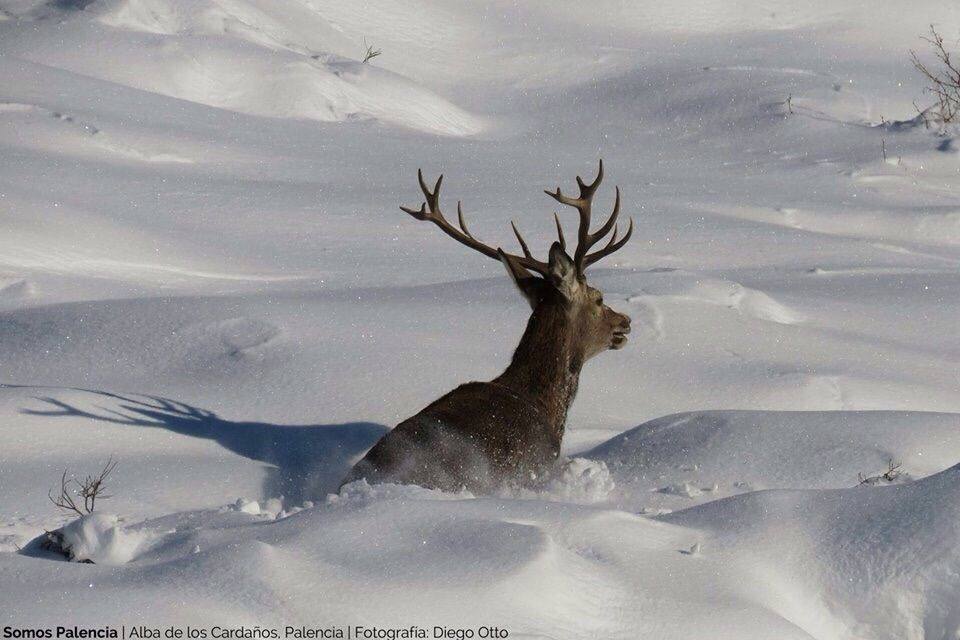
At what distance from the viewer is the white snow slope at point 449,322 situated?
2.84 meters

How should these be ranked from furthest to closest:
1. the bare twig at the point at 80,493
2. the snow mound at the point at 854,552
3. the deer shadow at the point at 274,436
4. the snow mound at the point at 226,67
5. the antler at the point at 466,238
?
the snow mound at the point at 226,67, the antler at the point at 466,238, the deer shadow at the point at 274,436, the bare twig at the point at 80,493, the snow mound at the point at 854,552

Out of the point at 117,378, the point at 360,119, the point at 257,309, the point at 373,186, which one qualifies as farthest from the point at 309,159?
the point at 117,378

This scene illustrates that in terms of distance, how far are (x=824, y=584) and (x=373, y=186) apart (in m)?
7.41

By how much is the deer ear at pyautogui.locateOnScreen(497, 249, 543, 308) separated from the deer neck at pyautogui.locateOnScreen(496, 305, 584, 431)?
5 cm

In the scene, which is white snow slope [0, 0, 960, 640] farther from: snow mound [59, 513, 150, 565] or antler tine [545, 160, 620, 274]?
antler tine [545, 160, 620, 274]

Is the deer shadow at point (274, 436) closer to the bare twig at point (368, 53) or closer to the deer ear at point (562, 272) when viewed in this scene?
the deer ear at point (562, 272)

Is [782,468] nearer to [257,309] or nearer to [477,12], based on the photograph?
[257,309]

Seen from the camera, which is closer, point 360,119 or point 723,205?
point 723,205

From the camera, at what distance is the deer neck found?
203 inches

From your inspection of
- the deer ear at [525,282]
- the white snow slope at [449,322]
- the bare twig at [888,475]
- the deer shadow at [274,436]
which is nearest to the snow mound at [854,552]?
the white snow slope at [449,322]

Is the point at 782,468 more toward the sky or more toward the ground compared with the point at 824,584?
more toward the ground

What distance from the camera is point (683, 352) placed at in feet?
21.0

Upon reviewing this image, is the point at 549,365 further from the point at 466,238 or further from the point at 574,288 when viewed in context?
the point at 466,238

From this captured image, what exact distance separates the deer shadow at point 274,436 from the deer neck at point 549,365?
62cm
